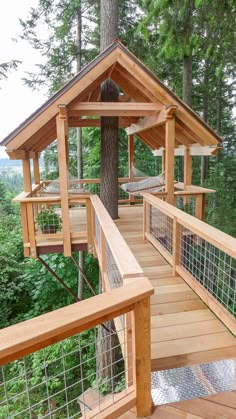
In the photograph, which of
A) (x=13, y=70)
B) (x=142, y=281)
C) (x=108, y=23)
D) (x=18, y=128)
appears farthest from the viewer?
(x=13, y=70)

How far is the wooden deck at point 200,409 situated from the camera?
1765 millimetres

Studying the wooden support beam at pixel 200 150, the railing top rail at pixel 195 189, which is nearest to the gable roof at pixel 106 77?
the wooden support beam at pixel 200 150

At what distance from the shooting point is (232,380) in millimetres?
2037

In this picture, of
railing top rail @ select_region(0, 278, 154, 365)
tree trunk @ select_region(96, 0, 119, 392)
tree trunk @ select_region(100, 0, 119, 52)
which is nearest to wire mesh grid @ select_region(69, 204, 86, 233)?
tree trunk @ select_region(96, 0, 119, 392)

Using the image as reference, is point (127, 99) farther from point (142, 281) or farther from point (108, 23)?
point (142, 281)

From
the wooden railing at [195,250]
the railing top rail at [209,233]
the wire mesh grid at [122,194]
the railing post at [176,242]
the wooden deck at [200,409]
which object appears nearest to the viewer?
the wooden deck at [200,409]

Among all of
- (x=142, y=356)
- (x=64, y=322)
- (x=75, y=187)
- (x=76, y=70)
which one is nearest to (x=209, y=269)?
(x=142, y=356)

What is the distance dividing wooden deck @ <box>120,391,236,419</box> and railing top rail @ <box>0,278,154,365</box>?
0.84m

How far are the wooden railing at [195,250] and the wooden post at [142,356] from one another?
2.91 feet

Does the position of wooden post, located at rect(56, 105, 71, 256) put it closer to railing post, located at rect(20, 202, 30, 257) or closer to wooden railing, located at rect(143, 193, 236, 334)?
railing post, located at rect(20, 202, 30, 257)

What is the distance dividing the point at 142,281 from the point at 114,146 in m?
4.47

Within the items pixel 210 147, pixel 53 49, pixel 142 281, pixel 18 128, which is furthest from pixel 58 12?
pixel 142 281

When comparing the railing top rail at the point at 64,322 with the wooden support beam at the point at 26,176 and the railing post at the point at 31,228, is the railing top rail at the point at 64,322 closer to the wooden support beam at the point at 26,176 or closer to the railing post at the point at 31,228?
the railing post at the point at 31,228

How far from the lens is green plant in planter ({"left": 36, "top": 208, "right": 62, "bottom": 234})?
5.29 metres
